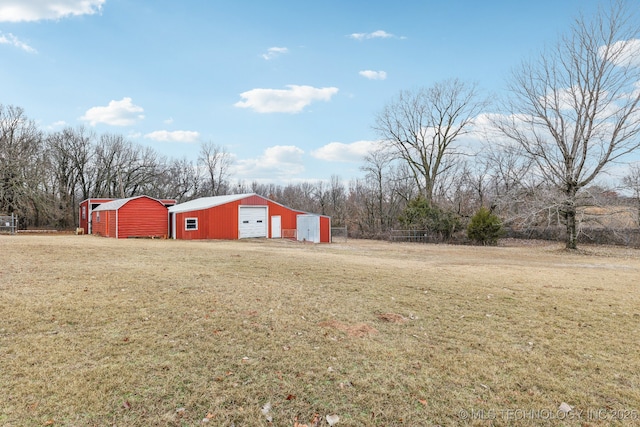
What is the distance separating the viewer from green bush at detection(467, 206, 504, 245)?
2580 centimetres

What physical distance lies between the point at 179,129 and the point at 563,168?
3546cm

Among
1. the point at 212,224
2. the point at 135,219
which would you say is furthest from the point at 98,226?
the point at 212,224

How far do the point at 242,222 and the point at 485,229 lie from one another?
18.2m

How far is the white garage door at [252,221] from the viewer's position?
2489cm

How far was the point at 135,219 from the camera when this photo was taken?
2409 cm

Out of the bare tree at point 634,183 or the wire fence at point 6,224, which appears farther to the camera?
the wire fence at point 6,224

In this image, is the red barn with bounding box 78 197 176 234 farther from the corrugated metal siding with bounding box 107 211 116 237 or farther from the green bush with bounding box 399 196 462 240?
the green bush with bounding box 399 196 462 240

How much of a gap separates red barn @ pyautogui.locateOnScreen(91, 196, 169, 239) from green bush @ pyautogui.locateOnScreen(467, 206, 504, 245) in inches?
917

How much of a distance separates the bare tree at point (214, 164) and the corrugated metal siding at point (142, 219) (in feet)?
76.9

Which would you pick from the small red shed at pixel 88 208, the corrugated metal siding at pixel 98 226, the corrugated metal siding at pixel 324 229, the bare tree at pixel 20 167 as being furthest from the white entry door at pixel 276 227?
the bare tree at pixel 20 167

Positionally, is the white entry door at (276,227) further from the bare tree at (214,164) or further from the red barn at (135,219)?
the bare tree at (214,164)

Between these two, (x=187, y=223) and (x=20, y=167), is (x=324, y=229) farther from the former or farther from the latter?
(x=20, y=167)

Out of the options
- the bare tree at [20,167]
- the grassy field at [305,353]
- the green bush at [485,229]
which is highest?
the bare tree at [20,167]

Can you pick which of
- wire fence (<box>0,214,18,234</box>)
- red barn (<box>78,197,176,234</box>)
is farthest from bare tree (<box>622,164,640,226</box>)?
wire fence (<box>0,214,18,234</box>)
